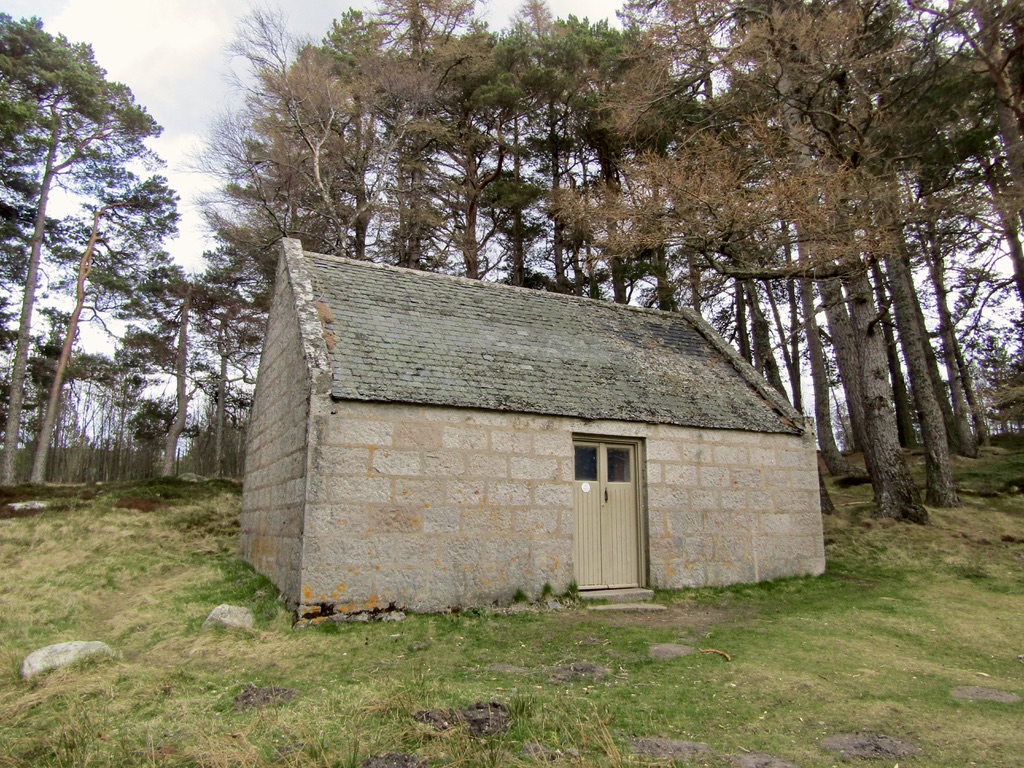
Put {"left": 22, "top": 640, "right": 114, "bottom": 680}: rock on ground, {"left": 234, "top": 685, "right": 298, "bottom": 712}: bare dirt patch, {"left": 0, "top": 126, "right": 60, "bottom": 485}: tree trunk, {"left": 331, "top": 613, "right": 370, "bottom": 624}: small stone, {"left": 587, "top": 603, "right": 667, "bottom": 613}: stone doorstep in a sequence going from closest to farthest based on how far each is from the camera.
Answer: {"left": 234, "top": 685, "right": 298, "bottom": 712}: bare dirt patch < {"left": 22, "top": 640, "right": 114, "bottom": 680}: rock on ground < {"left": 331, "top": 613, "right": 370, "bottom": 624}: small stone < {"left": 587, "top": 603, "right": 667, "bottom": 613}: stone doorstep < {"left": 0, "top": 126, "right": 60, "bottom": 485}: tree trunk

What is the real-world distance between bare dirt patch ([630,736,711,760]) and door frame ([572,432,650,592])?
5247 mm

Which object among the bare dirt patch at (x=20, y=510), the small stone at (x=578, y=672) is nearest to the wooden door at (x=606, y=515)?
the small stone at (x=578, y=672)

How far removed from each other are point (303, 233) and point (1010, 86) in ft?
56.0

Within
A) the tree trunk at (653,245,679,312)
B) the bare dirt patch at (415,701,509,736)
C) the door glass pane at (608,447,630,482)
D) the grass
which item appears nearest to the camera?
the grass

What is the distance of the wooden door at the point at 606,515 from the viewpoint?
9.34m

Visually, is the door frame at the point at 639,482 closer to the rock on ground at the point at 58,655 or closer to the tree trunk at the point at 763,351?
the rock on ground at the point at 58,655

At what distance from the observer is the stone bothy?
8.00 metres

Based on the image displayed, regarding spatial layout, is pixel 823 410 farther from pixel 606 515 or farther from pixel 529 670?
pixel 529 670

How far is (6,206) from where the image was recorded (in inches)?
835

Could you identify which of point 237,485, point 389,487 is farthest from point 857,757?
point 237,485

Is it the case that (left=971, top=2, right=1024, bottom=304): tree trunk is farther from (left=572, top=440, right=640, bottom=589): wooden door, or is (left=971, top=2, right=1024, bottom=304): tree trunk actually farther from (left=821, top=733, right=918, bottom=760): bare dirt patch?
(left=821, top=733, right=918, bottom=760): bare dirt patch

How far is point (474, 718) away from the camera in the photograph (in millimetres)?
4352

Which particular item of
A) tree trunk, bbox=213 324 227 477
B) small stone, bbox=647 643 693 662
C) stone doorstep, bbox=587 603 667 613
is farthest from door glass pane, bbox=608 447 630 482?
tree trunk, bbox=213 324 227 477

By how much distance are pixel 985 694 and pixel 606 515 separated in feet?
16.4
